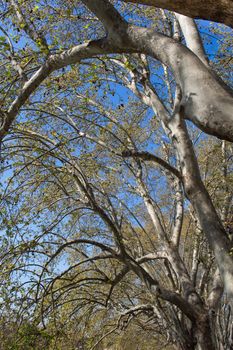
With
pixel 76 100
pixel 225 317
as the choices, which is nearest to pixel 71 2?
pixel 76 100

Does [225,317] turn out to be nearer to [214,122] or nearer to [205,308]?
[205,308]

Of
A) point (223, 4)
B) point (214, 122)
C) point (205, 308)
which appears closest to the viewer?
point (223, 4)

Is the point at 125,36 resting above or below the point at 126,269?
above

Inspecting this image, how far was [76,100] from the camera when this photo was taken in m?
10.9

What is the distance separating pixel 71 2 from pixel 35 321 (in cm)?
599

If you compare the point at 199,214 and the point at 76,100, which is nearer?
the point at 199,214

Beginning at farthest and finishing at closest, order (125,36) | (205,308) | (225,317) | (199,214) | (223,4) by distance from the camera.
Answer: (225,317) → (205,308) → (199,214) → (125,36) → (223,4)

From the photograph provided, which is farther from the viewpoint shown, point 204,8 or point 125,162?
point 125,162

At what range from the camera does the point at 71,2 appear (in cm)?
755

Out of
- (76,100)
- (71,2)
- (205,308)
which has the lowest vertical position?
(205,308)

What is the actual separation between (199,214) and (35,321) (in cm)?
398

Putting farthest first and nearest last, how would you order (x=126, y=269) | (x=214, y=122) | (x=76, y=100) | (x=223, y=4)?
(x=76, y=100) < (x=126, y=269) < (x=214, y=122) < (x=223, y=4)

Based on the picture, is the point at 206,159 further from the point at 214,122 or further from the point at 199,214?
the point at 214,122

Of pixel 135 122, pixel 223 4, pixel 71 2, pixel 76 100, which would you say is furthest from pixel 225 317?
pixel 223 4
